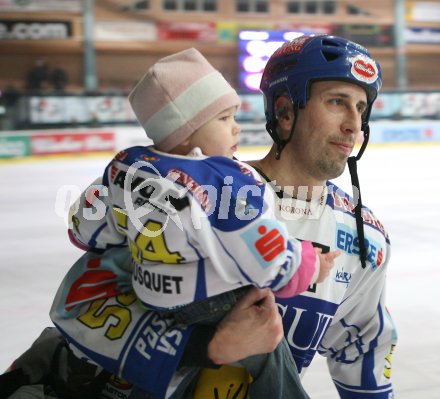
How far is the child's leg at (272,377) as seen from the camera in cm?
120

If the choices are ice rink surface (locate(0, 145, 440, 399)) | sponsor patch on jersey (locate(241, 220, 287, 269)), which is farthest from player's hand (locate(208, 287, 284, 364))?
ice rink surface (locate(0, 145, 440, 399))

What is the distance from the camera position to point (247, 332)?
3.85ft

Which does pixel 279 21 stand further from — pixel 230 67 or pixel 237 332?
pixel 237 332

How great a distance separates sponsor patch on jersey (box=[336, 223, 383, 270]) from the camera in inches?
63.4

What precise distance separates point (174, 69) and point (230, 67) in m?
14.3

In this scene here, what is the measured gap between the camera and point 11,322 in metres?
2.83

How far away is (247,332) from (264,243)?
18 cm

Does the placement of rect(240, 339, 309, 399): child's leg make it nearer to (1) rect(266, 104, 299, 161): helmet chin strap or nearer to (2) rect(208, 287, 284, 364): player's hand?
(2) rect(208, 287, 284, 364): player's hand

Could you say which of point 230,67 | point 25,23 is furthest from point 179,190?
point 230,67

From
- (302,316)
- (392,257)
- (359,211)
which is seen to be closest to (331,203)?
(359,211)

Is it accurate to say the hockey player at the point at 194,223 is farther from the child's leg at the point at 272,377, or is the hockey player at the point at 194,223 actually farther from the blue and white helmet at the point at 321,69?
the blue and white helmet at the point at 321,69

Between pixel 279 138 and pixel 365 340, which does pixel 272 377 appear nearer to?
pixel 365 340

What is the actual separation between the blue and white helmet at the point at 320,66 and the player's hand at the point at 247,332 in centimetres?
61

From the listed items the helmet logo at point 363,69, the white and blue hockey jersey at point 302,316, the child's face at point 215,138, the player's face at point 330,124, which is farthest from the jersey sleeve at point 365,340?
the child's face at point 215,138
